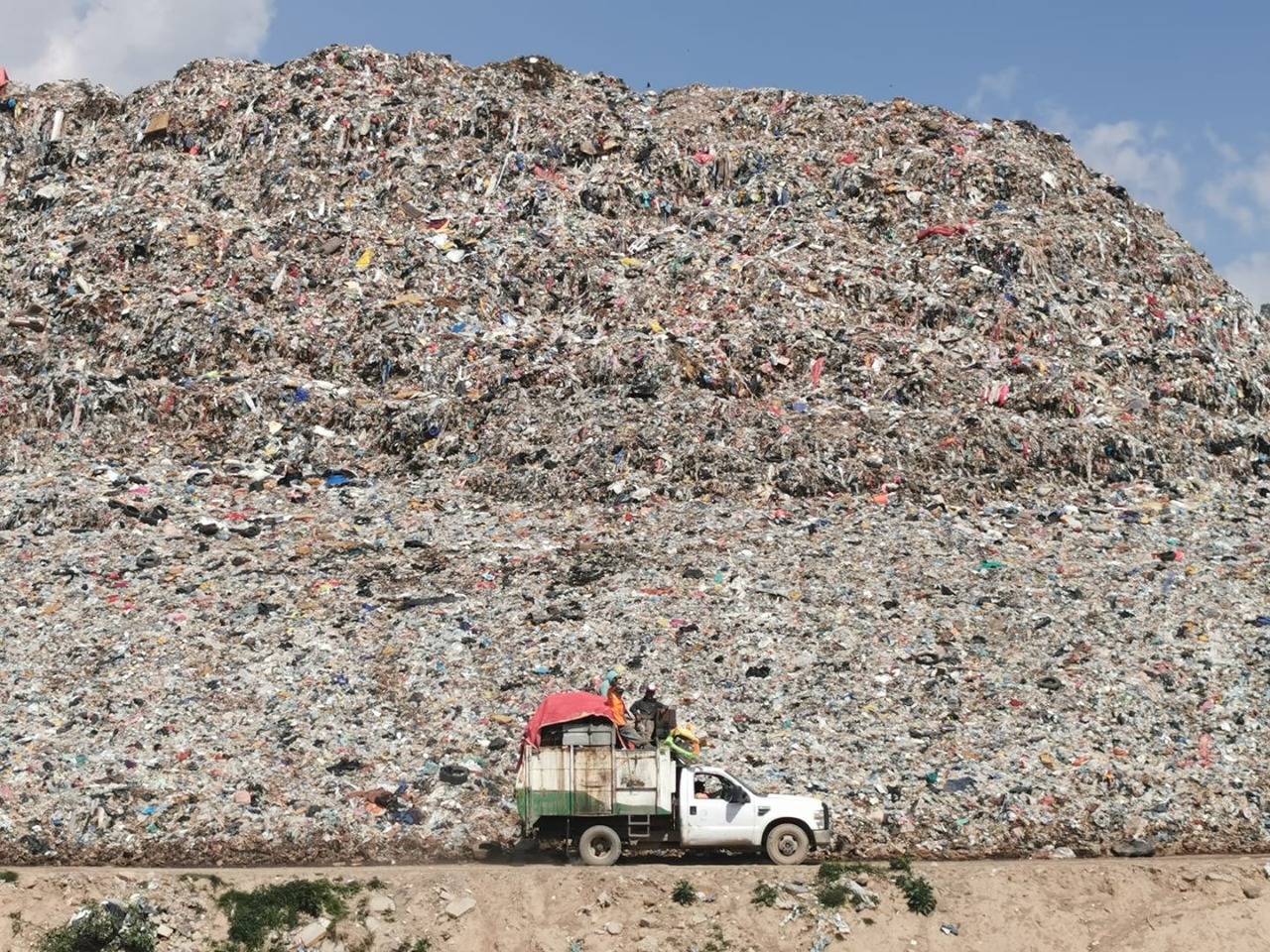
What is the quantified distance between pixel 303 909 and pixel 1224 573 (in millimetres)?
12987

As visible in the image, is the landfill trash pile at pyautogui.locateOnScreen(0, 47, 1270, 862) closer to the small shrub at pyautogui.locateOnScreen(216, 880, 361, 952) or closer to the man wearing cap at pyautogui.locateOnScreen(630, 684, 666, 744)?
the man wearing cap at pyautogui.locateOnScreen(630, 684, 666, 744)

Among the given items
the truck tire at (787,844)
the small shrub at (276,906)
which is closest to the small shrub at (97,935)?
the small shrub at (276,906)

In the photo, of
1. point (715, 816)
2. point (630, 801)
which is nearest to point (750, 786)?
point (715, 816)

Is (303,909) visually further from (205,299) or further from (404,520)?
(205,299)

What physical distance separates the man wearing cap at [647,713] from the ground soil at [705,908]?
1217mm

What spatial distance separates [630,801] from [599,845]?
561 mm

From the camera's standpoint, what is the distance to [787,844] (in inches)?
517

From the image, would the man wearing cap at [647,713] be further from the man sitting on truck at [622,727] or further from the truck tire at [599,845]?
the truck tire at [599,845]

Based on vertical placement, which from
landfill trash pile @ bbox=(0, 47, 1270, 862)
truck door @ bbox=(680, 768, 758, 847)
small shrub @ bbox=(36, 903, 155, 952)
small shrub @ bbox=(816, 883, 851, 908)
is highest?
landfill trash pile @ bbox=(0, 47, 1270, 862)

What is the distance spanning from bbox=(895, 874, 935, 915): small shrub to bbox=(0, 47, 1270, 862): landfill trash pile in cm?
89

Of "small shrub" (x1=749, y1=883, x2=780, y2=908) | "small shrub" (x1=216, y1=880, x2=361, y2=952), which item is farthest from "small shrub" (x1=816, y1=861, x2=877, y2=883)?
"small shrub" (x1=216, y1=880, x2=361, y2=952)

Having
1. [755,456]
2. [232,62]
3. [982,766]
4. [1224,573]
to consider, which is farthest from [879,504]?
[232,62]

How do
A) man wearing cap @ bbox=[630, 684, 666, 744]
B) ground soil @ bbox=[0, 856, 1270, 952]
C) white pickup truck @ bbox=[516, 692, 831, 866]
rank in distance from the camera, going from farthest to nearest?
man wearing cap @ bbox=[630, 684, 666, 744], white pickup truck @ bbox=[516, 692, 831, 866], ground soil @ bbox=[0, 856, 1270, 952]

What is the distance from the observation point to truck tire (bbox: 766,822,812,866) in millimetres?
13055
